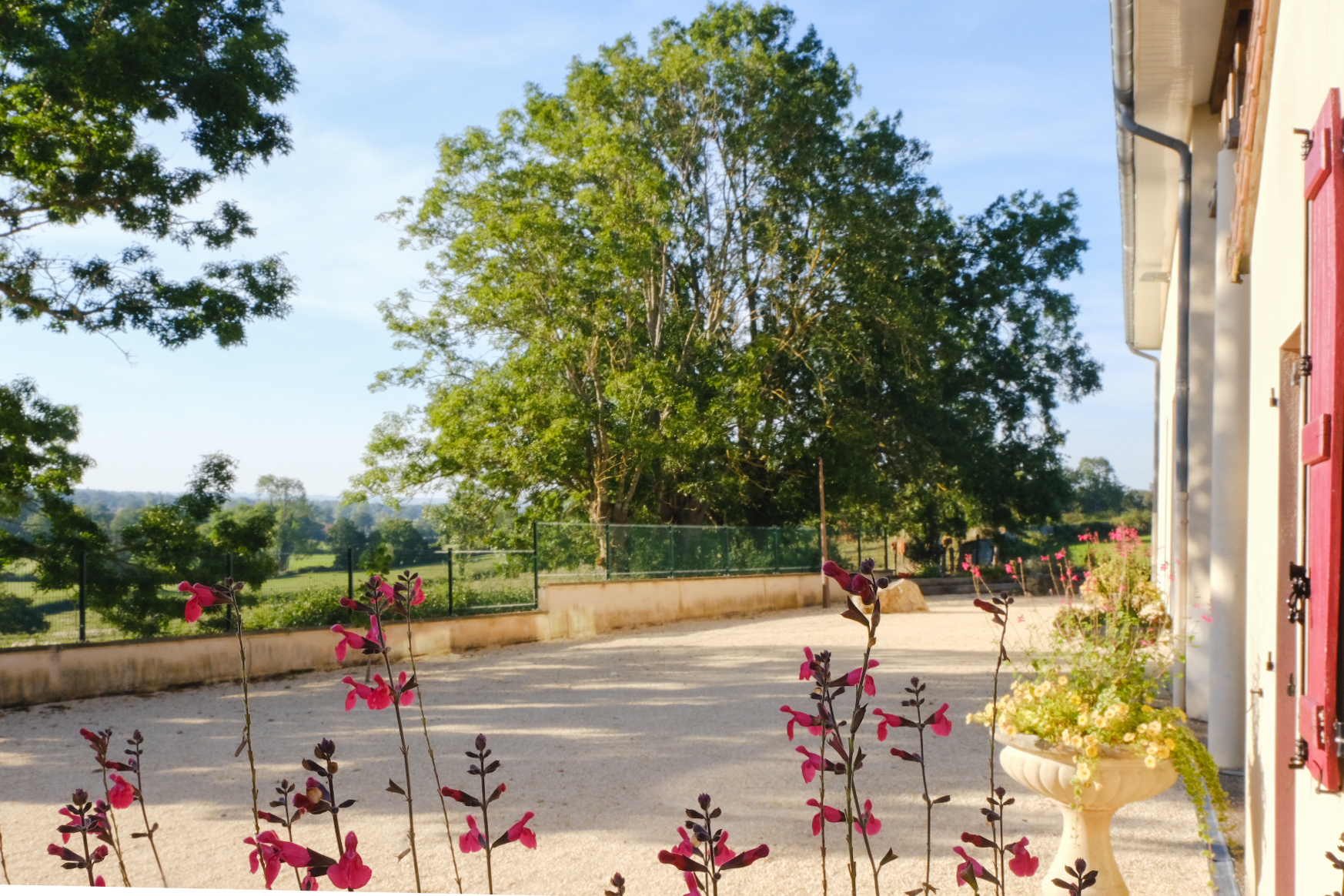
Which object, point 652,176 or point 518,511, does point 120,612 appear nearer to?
point 518,511

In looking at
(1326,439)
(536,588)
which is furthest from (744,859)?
(536,588)

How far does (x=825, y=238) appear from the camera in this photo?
22891 millimetres

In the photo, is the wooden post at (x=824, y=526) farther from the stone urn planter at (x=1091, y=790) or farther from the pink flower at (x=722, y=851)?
the pink flower at (x=722, y=851)

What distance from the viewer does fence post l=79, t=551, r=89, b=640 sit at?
10.8 metres

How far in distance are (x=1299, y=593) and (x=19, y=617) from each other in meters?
A: 11.6

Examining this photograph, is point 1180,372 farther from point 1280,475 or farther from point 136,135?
point 136,135

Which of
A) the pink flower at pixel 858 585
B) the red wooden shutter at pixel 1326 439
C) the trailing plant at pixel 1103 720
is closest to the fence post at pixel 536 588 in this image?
the trailing plant at pixel 1103 720

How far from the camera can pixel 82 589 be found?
11.0 m

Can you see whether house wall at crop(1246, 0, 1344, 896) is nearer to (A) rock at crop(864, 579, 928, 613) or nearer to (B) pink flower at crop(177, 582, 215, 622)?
(B) pink flower at crop(177, 582, 215, 622)

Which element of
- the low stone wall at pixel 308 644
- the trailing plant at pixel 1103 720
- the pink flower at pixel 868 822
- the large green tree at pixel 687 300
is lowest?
the low stone wall at pixel 308 644

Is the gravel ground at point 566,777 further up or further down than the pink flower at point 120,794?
further down

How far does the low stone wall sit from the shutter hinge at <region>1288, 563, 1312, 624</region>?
Answer: 10.5 m

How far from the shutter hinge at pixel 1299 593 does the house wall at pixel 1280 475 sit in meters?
0.43

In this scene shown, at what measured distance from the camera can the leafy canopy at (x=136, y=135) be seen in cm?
1130
